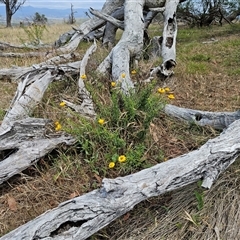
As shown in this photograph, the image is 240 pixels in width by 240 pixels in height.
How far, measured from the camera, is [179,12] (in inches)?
442

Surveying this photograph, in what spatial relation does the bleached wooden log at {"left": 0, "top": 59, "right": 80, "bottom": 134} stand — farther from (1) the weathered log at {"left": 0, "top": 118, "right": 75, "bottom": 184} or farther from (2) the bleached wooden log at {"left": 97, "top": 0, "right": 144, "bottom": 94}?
(2) the bleached wooden log at {"left": 97, "top": 0, "right": 144, "bottom": 94}

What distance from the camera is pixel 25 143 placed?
3168 mm

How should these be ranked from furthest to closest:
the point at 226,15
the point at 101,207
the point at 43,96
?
the point at 226,15
the point at 43,96
the point at 101,207

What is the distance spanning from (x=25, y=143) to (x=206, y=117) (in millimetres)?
1813

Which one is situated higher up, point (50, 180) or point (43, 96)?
point (43, 96)

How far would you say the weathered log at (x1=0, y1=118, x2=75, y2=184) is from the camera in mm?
3051

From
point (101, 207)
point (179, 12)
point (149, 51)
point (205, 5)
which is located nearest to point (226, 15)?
point (205, 5)

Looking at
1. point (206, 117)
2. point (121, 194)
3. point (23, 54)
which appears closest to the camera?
point (121, 194)

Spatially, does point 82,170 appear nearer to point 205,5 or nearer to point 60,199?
point 60,199

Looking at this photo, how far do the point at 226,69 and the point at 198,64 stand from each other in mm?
473

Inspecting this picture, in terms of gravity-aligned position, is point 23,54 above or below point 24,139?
above

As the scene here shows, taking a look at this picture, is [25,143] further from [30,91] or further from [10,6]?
[10,6]

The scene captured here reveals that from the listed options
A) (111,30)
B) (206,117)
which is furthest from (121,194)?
(111,30)

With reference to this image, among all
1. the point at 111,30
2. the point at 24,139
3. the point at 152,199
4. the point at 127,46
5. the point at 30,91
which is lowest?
the point at 152,199
